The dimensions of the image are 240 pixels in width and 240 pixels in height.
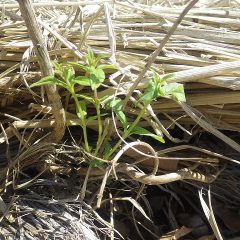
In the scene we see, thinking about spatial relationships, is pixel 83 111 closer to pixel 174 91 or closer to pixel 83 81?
pixel 83 81

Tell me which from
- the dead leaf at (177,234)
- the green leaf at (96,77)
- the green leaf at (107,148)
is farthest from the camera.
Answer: the dead leaf at (177,234)

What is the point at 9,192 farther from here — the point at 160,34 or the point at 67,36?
the point at 160,34

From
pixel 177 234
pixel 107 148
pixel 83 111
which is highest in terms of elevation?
pixel 83 111

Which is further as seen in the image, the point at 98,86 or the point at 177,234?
the point at 177,234

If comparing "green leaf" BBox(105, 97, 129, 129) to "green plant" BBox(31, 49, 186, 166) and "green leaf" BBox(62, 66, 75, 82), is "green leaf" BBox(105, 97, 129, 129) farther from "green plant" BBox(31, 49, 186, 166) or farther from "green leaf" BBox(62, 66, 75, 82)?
"green leaf" BBox(62, 66, 75, 82)

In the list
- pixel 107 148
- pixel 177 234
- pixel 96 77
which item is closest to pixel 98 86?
pixel 96 77

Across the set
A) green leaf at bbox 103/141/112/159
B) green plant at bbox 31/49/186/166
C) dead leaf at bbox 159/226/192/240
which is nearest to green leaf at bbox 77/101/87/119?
green plant at bbox 31/49/186/166

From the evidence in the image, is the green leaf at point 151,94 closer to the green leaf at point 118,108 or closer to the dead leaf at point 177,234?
the green leaf at point 118,108

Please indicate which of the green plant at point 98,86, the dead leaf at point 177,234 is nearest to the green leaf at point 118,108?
the green plant at point 98,86
